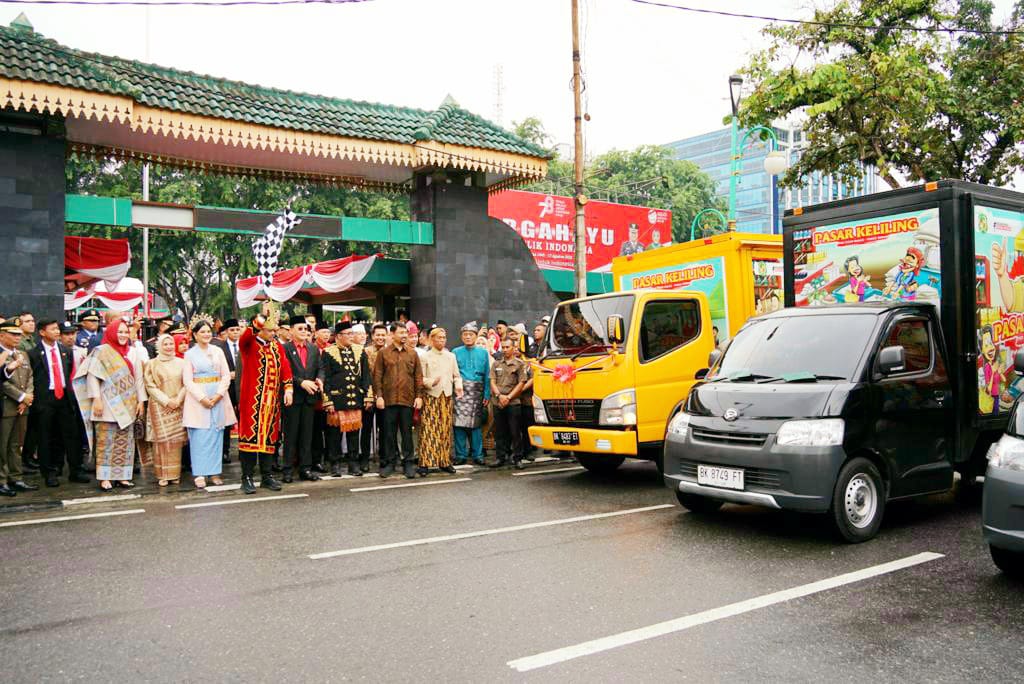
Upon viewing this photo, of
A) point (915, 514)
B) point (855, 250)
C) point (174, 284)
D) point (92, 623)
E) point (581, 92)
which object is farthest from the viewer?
point (174, 284)

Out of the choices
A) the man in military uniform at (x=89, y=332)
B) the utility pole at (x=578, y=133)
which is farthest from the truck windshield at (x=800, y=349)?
the utility pole at (x=578, y=133)

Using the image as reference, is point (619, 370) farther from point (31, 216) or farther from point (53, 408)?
point (31, 216)

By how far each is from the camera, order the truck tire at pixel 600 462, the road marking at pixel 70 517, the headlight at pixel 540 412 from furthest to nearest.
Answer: the truck tire at pixel 600 462 → the headlight at pixel 540 412 → the road marking at pixel 70 517

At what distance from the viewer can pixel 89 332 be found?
35.6 feet

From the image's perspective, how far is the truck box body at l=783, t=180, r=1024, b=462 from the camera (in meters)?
6.83

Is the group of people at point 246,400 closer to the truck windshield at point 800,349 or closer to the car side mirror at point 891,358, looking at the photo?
the truck windshield at point 800,349

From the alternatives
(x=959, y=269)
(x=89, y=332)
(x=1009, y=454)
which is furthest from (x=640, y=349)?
(x=89, y=332)

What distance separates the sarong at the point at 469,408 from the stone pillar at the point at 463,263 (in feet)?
16.1

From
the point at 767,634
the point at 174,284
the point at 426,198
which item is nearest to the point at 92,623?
the point at 767,634

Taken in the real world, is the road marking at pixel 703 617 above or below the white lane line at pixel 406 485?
below

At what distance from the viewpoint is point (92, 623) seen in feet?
14.5

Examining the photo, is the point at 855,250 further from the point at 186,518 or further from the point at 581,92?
the point at 581,92

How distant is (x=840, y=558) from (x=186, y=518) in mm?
5625

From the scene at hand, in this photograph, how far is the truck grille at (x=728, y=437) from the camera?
5906mm
